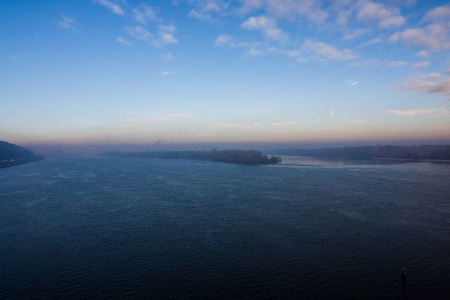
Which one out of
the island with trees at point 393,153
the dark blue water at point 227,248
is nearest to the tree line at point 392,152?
the island with trees at point 393,153

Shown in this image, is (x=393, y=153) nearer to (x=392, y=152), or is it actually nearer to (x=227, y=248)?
(x=392, y=152)

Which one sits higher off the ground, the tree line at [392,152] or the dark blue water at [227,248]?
the tree line at [392,152]

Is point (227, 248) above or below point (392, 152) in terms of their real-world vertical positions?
below

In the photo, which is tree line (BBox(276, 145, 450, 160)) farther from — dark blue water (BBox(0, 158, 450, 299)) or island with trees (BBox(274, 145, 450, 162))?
dark blue water (BBox(0, 158, 450, 299))

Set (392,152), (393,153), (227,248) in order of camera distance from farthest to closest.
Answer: (392,152), (393,153), (227,248)

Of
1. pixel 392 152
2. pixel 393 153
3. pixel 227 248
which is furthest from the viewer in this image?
pixel 392 152

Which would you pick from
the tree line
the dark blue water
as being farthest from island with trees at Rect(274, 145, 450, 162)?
the dark blue water

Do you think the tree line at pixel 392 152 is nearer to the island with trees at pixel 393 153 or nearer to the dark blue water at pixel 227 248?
the island with trees at pixel 393 153

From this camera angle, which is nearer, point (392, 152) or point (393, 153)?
point (393, 153)

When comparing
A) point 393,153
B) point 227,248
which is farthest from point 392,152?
point 227,248
